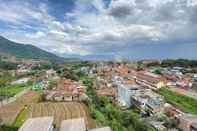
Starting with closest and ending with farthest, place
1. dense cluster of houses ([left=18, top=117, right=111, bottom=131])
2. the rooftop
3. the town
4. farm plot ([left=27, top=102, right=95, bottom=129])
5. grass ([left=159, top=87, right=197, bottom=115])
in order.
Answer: dense cluster of houses ([left=18, top=117, right=111, bottom=131]) → the rooftop → the town → farm plot ([left=27, top=102, right=95, bottom=129]) → grass ([left=159, top=87, right=197, bottom=115])

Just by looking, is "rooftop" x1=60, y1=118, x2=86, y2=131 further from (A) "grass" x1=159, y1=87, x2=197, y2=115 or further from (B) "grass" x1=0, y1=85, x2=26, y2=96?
(B) "grass" x1=0, y1=85, x2=26, y2=96

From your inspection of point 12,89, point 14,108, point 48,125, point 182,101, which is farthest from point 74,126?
point 12,89

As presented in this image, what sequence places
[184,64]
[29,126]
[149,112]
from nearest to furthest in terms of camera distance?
[29,126], [149,112], [184,64]

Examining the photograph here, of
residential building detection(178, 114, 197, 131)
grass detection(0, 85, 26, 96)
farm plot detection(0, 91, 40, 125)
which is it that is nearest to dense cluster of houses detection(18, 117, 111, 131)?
farm plot detection(0, 91, 40, 125)

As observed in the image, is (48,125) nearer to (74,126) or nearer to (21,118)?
(74,126)

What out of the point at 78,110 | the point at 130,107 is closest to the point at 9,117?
the point at 78,110

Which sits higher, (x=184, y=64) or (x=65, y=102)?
(x=184, y=64)

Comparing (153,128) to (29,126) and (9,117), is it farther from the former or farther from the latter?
(9,117)
